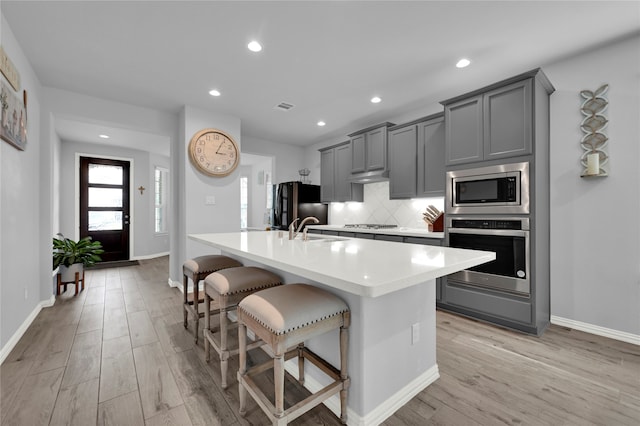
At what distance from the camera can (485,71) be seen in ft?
9.16

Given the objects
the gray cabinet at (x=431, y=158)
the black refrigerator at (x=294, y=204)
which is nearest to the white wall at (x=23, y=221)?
the black refrigerator at (x=294, y=204)

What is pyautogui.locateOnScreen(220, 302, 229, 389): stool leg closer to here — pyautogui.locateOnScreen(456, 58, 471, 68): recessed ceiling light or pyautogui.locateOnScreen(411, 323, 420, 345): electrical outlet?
pyautogui.locateOnScreen(411, 323, 420, 345): electrical outlet

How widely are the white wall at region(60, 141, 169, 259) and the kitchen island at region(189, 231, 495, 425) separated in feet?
19.2

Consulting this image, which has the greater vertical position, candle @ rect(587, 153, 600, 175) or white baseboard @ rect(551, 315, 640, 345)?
candle @ rect(587, 153, 600, 175)

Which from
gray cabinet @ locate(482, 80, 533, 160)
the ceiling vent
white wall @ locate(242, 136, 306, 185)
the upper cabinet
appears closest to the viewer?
gray cabinet @ locate(482, 80, 533, 160)

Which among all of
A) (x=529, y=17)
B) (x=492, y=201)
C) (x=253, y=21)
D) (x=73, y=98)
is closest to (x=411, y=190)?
(x=492, y=201)

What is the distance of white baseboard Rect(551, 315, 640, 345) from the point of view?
2.29 metres

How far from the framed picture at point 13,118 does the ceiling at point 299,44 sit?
523 millimetres

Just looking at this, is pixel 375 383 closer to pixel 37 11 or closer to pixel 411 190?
pixel 411 190

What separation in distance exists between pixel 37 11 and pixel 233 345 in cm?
287

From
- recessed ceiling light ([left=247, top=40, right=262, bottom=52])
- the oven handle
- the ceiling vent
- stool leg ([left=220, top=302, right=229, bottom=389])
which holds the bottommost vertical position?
stool leg ([left=220, top=302, right=229, bottom=389])

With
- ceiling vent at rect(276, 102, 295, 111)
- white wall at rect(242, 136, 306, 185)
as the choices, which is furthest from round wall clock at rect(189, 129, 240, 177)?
white wall at rect(242, 136, 306, 185)

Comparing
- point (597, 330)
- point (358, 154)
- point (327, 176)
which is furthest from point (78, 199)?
point (597, 330)

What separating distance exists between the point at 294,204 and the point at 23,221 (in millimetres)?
3335
